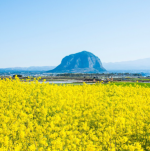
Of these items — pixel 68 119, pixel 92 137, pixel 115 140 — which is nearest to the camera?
pixel 92 137

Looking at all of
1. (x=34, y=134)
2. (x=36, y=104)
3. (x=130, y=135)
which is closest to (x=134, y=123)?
(x=130, y=135)

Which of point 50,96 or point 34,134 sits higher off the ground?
point 50,96

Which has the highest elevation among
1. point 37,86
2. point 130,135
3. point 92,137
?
point 37,86

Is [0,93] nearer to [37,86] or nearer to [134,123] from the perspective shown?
[37,86]

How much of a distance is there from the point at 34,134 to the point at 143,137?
4980 mm

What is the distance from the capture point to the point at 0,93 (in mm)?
14609

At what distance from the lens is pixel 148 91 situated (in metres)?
19.1

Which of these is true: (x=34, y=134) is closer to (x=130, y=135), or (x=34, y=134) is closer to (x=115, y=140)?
(x=115, y=140)

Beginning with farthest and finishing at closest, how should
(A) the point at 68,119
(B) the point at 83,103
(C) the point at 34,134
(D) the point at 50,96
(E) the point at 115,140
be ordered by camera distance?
(D) the point at 50,96 < (B) the point at 83,103 < (A) the point at 68,119 < (C) the point at 34,134 < (E) the point at 115,140

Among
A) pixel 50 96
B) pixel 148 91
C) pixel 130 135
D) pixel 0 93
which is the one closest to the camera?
pixel 130 135

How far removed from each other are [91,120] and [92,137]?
122 inches

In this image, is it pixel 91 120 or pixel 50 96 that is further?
pixel 50 96

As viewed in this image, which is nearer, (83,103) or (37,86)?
(83,103)

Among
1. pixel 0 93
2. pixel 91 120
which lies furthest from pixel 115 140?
pixel 0 93
